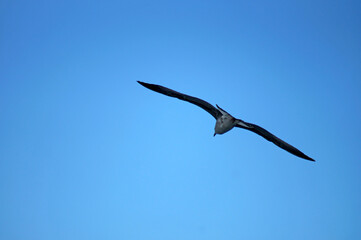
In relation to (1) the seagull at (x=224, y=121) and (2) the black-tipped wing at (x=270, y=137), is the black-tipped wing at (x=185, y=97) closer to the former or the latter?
(1) the seagull at (x=224, y=121)

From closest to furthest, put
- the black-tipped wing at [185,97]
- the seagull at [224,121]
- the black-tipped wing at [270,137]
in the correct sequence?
1. the black-tipped wing at [185,97]
2. the seagull at [224,121]
3. the black-tipped wing at [270,137]

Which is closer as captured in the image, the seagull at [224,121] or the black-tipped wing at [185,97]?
the black-tipped wing at [185,97]

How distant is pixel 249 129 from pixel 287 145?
2.92 metres

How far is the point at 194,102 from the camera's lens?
88.7ft

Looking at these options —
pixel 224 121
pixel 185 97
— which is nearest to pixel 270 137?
pixel 224 121

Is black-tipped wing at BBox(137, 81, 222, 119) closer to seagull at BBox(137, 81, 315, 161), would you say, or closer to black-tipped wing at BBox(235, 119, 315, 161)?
seagull at BBox(137, 81, 315, 161)

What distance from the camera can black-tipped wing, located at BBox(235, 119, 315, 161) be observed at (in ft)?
92.7

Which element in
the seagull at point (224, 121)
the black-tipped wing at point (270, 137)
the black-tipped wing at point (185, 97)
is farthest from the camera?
the black-tipped wing at point (270, 137)

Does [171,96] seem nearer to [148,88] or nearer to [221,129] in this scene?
[148,88]

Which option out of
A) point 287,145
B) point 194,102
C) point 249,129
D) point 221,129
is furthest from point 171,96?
point 287,145

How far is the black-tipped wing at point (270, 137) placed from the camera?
28266 millimetres

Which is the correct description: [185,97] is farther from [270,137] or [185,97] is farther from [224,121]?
[270,137]

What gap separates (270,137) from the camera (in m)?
28.5

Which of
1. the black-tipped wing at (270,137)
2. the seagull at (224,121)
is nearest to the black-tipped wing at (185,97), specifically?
the seagull at (224,121)
